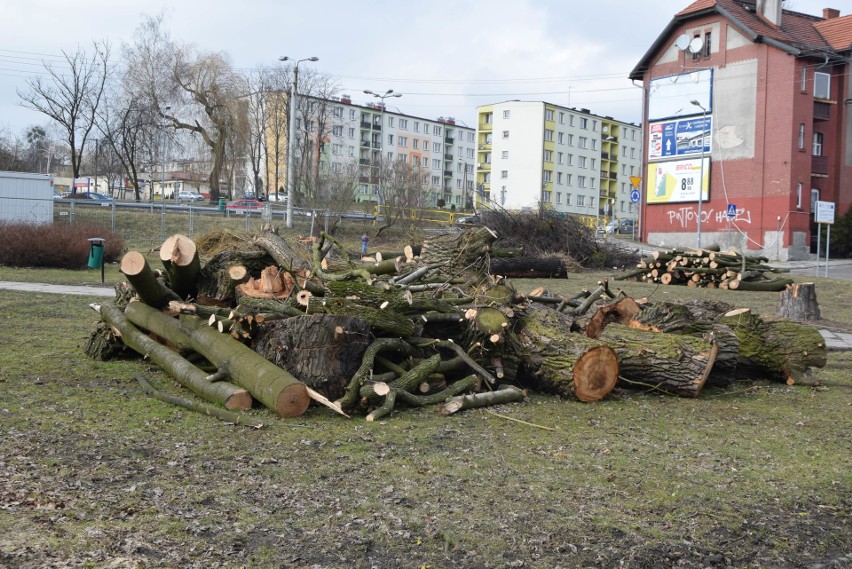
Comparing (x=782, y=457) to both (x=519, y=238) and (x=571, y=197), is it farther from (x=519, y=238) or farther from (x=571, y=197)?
(x=571, y=197)

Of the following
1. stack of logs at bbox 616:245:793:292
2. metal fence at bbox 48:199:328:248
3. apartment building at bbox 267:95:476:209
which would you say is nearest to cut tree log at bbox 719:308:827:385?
stack of logs at bbox 616:245:793:292

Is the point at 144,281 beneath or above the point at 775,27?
beneath

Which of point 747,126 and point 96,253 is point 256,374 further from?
point 747,126

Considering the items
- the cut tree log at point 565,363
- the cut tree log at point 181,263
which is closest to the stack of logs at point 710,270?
the cut tree log at point 565,363

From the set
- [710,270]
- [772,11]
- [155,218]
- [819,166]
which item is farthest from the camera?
[772,11]

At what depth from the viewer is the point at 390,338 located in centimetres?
703

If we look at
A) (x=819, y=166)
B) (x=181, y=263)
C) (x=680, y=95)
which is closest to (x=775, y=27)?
(x=680, y=95)

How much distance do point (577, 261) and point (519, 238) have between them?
2.23 meters

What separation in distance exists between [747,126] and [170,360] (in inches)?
1612

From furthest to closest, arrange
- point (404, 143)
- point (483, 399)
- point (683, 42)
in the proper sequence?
point (404, 143)
point (683, 42)
point (483, 399)

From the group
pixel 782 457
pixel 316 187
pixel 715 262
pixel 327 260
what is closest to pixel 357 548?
pixel 782 457

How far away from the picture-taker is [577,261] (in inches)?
1082

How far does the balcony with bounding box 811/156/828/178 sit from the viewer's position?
41.9 m

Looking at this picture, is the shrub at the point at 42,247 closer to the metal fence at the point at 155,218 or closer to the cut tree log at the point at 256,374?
the metal fence at the point at 155,218
